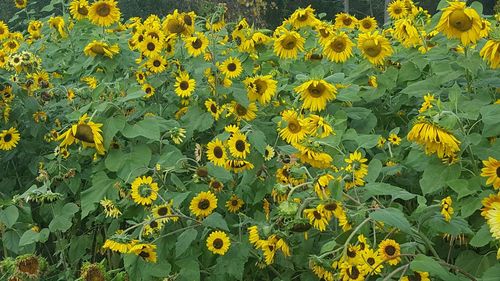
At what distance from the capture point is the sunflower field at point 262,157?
79.2 inches

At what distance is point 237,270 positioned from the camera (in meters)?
2.41

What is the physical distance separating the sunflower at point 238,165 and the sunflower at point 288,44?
2.54 feet

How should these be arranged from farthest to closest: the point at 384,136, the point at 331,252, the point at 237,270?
1. the point at 384,136
2. the point at 237,270
3. the point at 331,252

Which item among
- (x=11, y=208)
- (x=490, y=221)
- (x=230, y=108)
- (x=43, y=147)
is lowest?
(x=43, y=147)

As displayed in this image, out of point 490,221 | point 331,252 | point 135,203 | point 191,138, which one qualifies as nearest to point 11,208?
point 135,203

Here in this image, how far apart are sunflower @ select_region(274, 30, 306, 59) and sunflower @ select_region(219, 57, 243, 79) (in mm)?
235

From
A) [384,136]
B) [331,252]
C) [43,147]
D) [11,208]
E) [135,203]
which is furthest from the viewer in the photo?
[43,147]

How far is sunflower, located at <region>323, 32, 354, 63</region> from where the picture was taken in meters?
3.11

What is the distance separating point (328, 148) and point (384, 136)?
68 centimetres

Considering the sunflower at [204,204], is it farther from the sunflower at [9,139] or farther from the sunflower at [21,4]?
the sunflower at [21,4]

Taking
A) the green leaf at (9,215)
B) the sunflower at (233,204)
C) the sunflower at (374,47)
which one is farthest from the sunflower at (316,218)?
the green leaf at (9,215)

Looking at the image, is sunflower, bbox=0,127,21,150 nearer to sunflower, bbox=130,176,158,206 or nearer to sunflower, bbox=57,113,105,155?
sunflower, bbox=57,113,105,155

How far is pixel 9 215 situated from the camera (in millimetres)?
2773

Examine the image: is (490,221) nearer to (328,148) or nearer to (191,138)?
(328,148)
